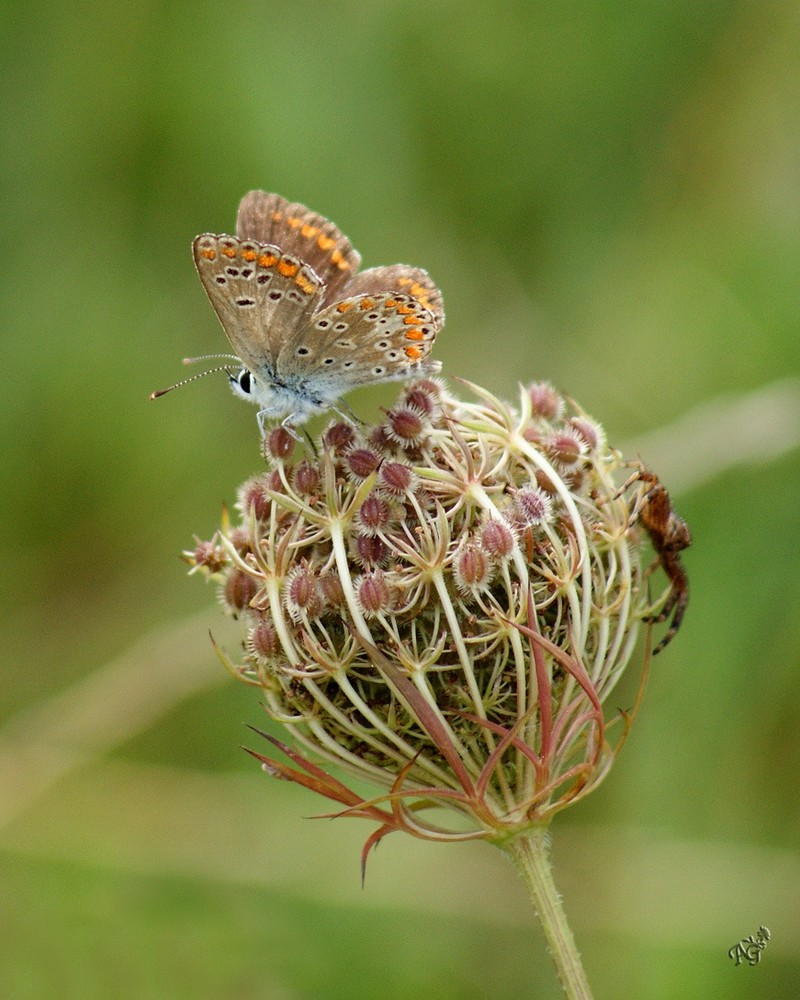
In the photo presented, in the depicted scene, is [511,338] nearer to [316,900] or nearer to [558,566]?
[316,900]

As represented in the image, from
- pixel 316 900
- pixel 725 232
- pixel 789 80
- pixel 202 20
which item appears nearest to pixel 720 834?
pixel 316 900

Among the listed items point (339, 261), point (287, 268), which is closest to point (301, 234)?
point (339, 261)

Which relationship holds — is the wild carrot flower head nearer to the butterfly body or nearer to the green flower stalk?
the green flower stalk

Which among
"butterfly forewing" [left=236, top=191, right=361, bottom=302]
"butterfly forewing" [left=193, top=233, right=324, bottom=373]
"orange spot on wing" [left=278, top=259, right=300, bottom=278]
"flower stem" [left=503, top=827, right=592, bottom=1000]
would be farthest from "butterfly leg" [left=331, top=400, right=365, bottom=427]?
"flower stem" [left=503, top=827, right=592, bottom=1000]

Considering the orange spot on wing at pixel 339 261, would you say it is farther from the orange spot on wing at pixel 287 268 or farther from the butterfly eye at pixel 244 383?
the butterfly eye at pixel 244 383

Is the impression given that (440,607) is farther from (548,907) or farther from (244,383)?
(244,383)

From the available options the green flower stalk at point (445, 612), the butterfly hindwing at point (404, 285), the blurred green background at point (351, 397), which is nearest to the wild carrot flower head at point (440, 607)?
the green flower stalk at point (445, 612)
